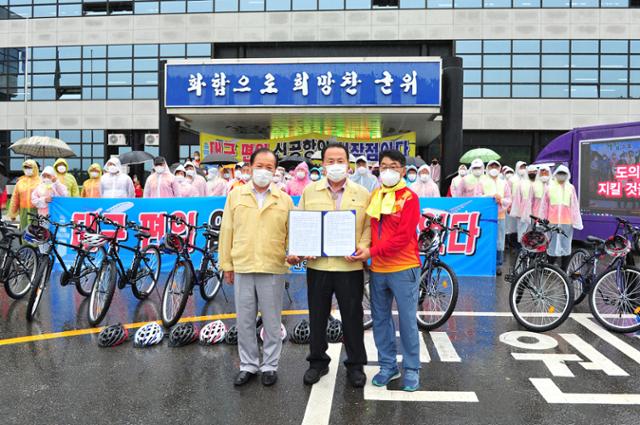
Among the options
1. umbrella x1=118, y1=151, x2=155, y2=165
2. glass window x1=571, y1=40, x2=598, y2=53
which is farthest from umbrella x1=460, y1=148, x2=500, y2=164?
glass window x1=571, y1=40, x2=598, y2=53

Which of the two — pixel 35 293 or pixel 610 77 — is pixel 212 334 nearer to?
pixel 35 293

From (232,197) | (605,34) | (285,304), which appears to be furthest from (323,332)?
(605,34)

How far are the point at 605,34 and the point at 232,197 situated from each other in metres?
31.1

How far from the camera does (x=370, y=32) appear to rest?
98.7 feet

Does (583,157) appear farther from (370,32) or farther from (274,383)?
(370,32)

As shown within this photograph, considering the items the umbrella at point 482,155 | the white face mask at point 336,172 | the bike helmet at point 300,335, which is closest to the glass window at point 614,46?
the umbrella at point 482,155

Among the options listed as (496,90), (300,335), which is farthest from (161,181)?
(496,90)

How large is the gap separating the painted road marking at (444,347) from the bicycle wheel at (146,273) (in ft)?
13.0

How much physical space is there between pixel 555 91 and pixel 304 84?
787 inches

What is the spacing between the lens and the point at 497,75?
29.9 m

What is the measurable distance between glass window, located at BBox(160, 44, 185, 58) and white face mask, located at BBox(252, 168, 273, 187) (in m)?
29.0

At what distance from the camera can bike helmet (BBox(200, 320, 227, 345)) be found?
5500 millimetres

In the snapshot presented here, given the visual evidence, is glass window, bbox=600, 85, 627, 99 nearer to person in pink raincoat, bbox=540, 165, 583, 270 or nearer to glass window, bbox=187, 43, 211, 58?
glass window, bbox=187, 43, 211, 58

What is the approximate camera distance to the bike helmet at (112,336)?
5.43 meters
